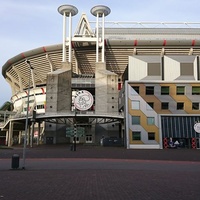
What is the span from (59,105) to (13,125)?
42.2 ft

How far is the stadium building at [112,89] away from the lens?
4631cm

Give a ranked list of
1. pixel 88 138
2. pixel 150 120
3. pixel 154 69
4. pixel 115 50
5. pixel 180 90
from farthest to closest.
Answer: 1. pixel 115 50
2. pixel 88 138
3. pixel 154 69
4. pixel 180 90
5. pixel 150 120

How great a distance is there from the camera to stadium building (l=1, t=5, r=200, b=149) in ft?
152

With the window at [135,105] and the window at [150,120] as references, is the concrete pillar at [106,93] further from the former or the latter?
the window at [150,120]

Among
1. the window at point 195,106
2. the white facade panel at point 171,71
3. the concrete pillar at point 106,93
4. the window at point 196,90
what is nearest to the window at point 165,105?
the window at point 195,106

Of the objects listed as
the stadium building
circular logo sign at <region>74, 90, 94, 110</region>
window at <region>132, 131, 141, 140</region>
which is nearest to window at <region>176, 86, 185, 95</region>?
the stadium building

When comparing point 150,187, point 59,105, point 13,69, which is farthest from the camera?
point 13,69

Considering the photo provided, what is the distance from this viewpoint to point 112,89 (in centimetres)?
6131

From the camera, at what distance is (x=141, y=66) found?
50.3 meters

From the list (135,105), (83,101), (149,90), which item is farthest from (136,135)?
(83,101)

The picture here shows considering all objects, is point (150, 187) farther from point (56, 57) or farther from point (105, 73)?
point (56, 57)

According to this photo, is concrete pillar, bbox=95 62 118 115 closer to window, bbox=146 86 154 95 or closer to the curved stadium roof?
the curved stadium roof

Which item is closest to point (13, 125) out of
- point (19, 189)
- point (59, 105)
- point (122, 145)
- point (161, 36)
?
point (59, 105)

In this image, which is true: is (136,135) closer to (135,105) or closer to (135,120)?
(135,120)
